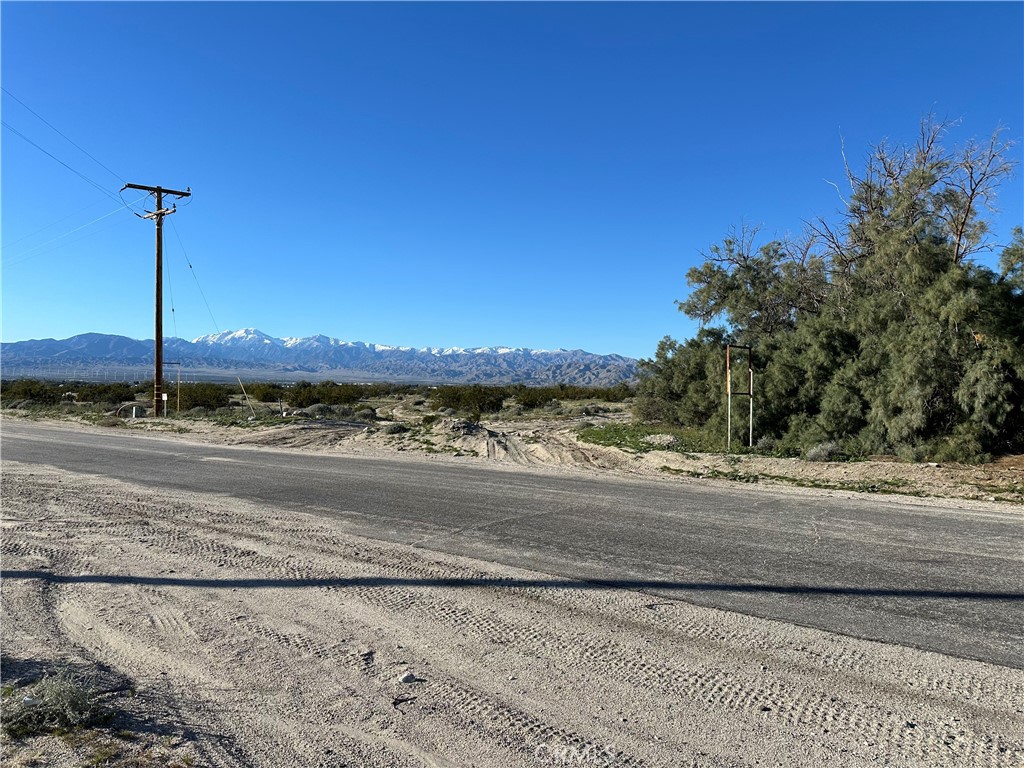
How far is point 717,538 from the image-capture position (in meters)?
8.10

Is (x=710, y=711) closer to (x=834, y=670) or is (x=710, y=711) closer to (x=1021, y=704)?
(x=834, y=670)

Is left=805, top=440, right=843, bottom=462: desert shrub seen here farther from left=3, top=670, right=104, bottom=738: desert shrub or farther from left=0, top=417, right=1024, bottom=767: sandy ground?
left=3, top=670, right=104, bottom=738: desert shrub

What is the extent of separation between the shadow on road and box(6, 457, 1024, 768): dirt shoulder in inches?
1.5

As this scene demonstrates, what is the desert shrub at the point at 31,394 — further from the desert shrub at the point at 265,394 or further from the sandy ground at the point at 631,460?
the sandy ground at the point at 631,460

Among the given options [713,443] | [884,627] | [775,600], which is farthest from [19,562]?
[713,443]

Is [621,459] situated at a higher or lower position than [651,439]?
lower

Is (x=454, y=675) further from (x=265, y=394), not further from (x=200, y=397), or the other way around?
(x=265, y=394)

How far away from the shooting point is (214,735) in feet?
11.5

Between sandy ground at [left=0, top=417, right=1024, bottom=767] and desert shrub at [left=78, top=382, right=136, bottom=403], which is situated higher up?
desert shrub at [left=78, top=382, right=136, bottom=403]

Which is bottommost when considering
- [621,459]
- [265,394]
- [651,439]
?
[621,459]

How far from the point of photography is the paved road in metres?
5.46

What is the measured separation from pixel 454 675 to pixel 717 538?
481 centimetres

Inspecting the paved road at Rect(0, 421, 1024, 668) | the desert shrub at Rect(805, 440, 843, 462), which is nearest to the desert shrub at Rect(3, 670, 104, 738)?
the paved road at Rect(0, 421, 1024, 668)

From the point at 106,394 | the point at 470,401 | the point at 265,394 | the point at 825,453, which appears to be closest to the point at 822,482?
the point at 825,453
